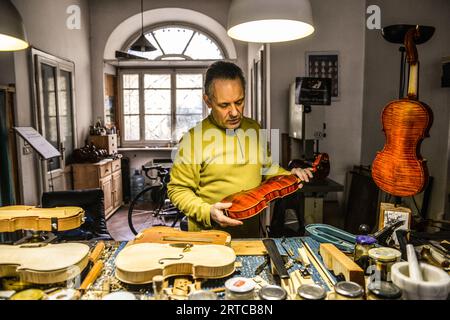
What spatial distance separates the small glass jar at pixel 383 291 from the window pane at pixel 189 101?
701cm

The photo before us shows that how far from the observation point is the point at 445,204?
3.38m

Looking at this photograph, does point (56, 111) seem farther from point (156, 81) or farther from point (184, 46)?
point (184, 46)

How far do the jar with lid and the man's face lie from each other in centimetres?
84

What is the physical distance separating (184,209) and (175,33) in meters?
6.50

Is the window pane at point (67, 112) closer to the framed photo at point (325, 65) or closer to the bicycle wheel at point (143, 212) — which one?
the bicycle wheel at point (143, 212)

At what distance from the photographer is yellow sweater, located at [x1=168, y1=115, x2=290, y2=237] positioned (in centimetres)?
193

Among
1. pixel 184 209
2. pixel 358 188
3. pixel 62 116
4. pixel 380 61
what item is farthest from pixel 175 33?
pixel 184 209

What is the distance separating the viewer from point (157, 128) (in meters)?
7.96

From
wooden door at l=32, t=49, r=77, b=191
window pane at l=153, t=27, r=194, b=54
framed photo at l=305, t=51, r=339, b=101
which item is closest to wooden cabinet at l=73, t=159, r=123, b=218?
wooden door at l=32, t=49, r=77, b=191

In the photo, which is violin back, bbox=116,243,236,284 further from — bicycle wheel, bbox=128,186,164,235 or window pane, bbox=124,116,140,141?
window pane, bbox=124,116,140,141

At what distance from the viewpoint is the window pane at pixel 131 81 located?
25.4 feet

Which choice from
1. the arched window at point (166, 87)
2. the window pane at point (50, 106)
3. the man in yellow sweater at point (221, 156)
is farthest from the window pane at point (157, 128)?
the man in yellow sweater at point (221, 156)

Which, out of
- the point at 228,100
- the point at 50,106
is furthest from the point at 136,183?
the point at 228,100

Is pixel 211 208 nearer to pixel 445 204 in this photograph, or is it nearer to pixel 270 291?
pixel 270 291
